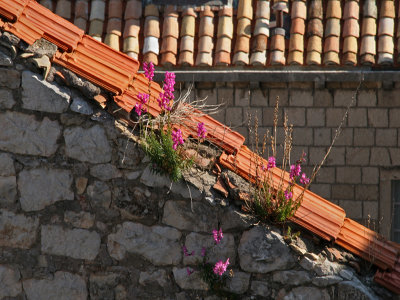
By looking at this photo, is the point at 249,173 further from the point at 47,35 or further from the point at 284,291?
the point at 47,35

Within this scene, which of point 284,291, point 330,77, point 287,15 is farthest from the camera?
point 287,15

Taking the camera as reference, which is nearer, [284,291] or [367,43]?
[284,291]

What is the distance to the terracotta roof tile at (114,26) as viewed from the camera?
8.55 meters

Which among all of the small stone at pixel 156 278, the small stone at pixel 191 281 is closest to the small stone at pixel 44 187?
the small stone at pixel 156 278

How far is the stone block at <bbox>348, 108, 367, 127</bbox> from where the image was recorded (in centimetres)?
816

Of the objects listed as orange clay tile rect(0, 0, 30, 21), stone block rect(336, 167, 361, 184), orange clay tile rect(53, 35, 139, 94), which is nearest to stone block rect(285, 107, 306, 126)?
stone block rect(336, 167, 361, 184)

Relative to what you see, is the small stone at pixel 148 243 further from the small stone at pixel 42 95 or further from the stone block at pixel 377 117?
the stone block at pixel 377 117

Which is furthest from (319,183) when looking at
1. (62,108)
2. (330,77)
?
(62,108)

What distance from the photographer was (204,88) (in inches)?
325

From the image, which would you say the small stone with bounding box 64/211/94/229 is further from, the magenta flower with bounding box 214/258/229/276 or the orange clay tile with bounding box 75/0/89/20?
the orange clay tile with bounding box 75/0/89/20

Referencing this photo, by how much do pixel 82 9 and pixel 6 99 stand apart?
5140mm

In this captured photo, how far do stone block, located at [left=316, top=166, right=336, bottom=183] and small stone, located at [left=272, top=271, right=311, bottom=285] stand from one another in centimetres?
460

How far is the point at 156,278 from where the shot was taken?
12.6 feet

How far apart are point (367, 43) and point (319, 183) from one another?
1.88 meters
